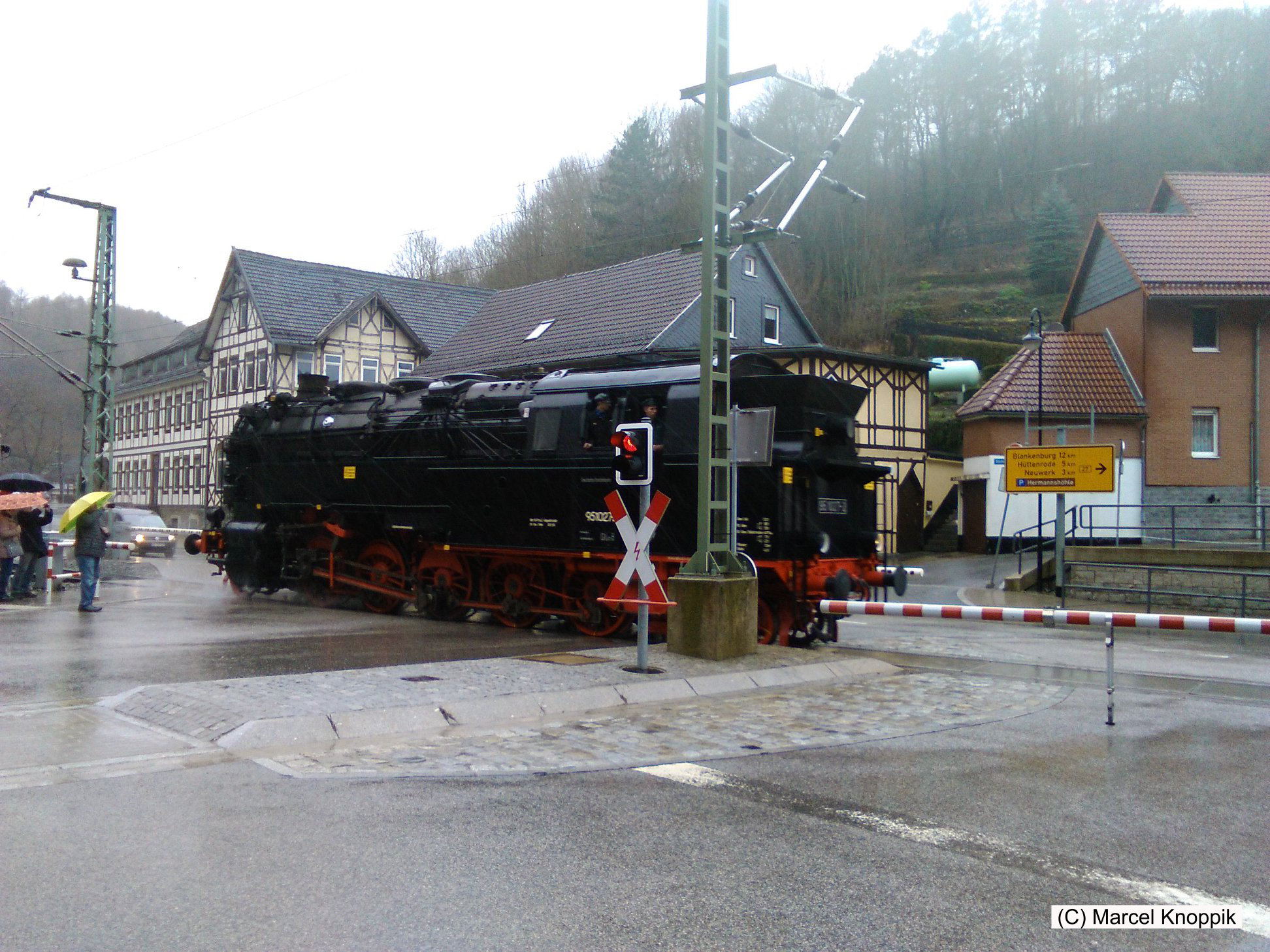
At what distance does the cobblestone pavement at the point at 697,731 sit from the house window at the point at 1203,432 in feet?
76.2

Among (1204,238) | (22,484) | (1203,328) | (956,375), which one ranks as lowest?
(22,484)

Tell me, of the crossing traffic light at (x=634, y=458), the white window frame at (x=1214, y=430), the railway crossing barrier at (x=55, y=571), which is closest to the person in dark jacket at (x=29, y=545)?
the railway crossing barrier at (x=55, y=571)

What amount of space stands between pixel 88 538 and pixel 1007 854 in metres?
14.8

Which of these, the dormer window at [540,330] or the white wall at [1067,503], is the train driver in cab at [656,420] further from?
the dormer window at [540,330]

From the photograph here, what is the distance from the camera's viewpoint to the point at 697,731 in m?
8.34

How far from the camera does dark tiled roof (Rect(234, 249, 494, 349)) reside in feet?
142

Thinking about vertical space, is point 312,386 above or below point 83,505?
above

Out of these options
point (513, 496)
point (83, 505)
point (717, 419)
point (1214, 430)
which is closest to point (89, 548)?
point (83, 505)

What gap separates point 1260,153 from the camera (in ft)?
208

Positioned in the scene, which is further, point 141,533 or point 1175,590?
point 141,533

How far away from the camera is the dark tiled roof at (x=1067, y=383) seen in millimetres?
31484

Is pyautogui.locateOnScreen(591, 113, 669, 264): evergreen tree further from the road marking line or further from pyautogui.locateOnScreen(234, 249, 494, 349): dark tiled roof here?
the road marking line

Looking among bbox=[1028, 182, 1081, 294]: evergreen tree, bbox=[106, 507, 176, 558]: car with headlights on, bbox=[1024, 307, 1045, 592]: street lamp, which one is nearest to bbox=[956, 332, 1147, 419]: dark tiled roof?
bbox=[1024, 307, 1045, 592]: street lamp

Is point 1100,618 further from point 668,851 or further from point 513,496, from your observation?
point 513,496
